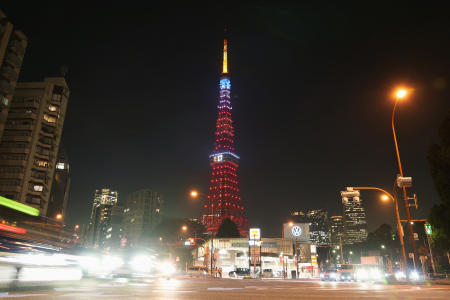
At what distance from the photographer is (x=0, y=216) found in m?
11.5

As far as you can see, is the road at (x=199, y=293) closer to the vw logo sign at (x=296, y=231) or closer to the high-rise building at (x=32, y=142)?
the vw logo sign at (x=296, y=231)

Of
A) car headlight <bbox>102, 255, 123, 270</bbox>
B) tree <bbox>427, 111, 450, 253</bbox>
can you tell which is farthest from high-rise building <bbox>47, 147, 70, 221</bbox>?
tree <bbox>427, 111, 450, 253</bbox>

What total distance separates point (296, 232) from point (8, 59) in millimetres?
61660

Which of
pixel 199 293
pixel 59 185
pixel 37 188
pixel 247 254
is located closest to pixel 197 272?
pixel 247 254

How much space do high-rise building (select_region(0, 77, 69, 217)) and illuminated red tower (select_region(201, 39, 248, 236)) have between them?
80.6m

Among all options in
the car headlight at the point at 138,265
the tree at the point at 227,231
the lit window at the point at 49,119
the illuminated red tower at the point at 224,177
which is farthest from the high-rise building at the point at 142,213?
the car headlight at the point at 138,265

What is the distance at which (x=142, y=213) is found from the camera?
184625 millimetres

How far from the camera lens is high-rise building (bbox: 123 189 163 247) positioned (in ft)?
599

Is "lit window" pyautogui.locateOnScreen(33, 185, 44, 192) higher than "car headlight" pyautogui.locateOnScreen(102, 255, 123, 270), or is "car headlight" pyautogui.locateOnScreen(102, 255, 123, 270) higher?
"lit window" pyautogui.locateOnScreen(33, 185, 44, 192)

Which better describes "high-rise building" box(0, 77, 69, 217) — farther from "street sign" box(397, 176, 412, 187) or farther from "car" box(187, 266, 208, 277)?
"street sign" box(397, 176, 412, 187)

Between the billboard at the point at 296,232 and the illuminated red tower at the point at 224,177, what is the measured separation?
71727 millimetres

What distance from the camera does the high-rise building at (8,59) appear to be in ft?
174

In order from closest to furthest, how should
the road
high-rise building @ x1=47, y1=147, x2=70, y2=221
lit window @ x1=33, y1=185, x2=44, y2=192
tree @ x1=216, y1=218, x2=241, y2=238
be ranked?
the road < lit window @ x1=33, y1=185, x2=44, y2=192 < high-rise building @ x1=47, y1=147, x2=70, y2=221 < tree @ x1=216, y1=218, x2=241, y2=238

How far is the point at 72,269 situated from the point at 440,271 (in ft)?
161
